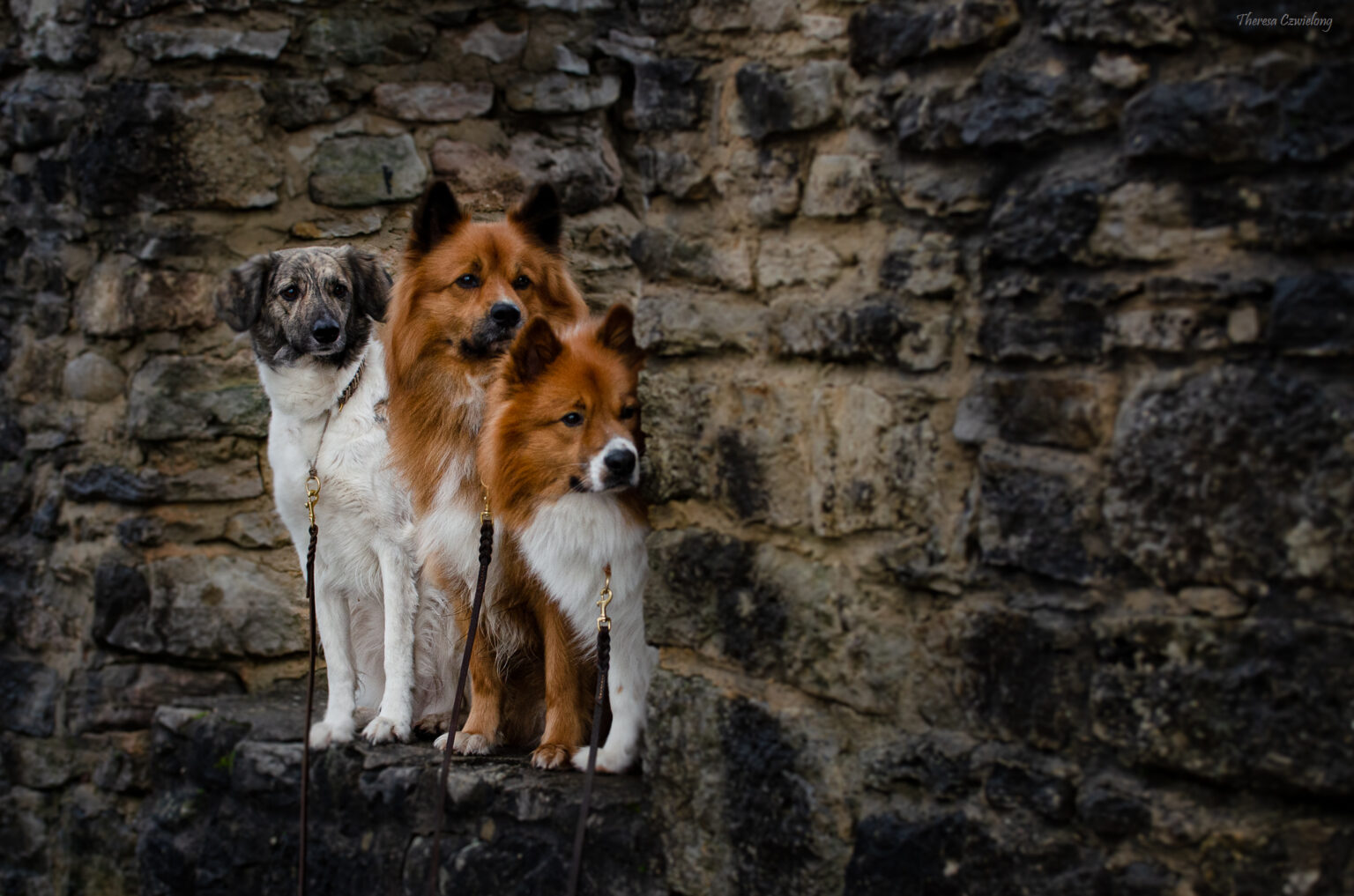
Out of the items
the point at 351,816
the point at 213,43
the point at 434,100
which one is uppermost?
the point at 213,43

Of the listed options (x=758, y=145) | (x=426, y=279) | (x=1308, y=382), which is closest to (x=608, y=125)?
(x=426, y=279)

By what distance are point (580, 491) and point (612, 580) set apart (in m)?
0.25

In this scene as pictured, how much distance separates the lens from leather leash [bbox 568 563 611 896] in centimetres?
283

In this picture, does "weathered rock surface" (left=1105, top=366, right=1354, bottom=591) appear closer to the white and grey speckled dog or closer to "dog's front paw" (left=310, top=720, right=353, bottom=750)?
the white and grey speckled dog

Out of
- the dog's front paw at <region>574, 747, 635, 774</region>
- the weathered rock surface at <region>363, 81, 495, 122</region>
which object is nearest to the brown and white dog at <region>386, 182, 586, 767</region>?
the dog's front paw at <region>574, 747, 635, 774</region>

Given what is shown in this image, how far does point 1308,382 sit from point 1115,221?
1.30ft

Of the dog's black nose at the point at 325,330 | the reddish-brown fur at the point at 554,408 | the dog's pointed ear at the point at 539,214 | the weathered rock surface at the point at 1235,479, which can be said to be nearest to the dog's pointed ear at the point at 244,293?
the dog's black nose at the point at 325,330

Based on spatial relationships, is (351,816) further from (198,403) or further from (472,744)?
(198,403)

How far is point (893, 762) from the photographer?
89.7 inches

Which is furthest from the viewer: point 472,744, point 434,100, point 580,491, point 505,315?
point 434,100

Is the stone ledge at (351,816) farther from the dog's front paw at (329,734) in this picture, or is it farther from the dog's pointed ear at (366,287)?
the dog's pointed ear at (366,287)

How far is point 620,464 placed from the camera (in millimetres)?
2961

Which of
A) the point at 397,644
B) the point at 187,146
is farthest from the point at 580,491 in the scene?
the point at 187,146

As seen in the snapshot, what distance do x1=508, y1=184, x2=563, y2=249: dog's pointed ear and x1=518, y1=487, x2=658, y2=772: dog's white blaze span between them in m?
1.15
